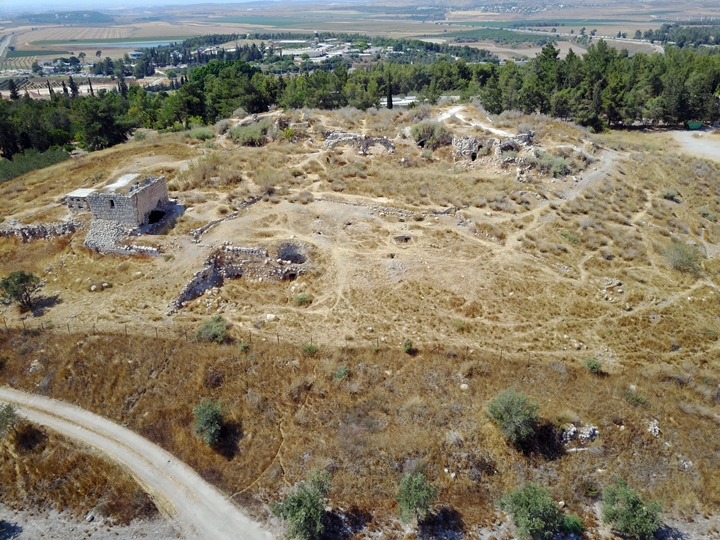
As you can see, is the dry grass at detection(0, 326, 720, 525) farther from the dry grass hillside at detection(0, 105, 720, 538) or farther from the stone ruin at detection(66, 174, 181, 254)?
the stone ruin at detection(66, 174, 181, 254)

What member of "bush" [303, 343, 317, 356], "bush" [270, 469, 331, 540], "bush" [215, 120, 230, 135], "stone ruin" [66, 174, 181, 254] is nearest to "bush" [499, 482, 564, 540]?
"bush" [270, 469, 331, 540]

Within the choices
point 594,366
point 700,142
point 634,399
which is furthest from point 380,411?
point 700,142

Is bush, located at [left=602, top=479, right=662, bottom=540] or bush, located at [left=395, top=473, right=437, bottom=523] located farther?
bush, located at [left=395, top=473, right=437, bottom=523]

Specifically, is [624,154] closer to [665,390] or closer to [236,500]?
[665,390]

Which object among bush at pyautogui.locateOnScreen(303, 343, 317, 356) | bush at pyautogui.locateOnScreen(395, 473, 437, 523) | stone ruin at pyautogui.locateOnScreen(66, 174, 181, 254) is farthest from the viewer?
stone ruin at pyautogui.locateOnScreen(66, 174, 181, 254)

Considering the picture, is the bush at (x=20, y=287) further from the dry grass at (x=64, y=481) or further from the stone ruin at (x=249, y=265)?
the dry grass at (x=64, y=481)

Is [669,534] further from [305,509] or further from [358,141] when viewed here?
[358,141]

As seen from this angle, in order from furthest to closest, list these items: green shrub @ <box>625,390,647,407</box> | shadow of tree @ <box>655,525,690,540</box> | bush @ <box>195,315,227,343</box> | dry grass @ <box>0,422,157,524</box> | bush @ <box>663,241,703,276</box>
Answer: bush @ <box>663,241,703,276</box>
bush @ <box>195,315,227,343</box>
green shrub @ <box>625,390,647,407</box>
dry grass @ <box>0,422,157,524</box>
shadow of tree @ <box>655,525,690,540</box>
